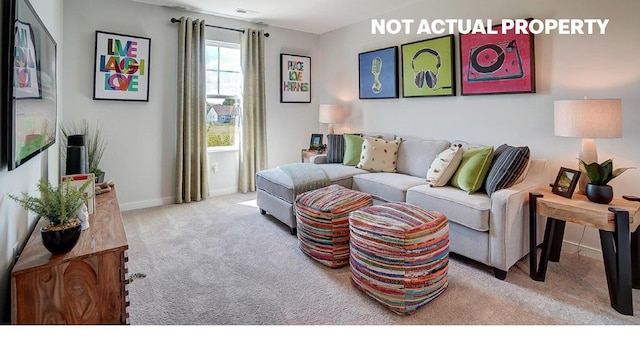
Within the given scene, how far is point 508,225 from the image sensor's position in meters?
2.24

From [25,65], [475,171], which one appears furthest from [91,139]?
[475,171]

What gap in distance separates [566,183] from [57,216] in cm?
291

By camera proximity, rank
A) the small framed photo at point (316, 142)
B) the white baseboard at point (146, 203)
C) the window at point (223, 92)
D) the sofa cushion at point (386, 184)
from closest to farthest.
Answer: the sofa cushion at point (386, 184) → the white baseboard at point (146, 203) → the window at point (223, 92) → the small framed photo at point (316, 142)

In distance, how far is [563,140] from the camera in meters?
2.75

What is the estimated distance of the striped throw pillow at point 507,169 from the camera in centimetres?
238

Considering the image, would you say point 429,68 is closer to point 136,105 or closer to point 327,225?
point 327,225

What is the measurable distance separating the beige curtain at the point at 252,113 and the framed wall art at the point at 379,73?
4.77 ft

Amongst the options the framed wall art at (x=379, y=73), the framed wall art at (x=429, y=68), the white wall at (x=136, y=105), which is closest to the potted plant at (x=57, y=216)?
the white wall at (x=136, y=105)

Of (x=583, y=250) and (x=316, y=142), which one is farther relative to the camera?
(x=316, y=142)

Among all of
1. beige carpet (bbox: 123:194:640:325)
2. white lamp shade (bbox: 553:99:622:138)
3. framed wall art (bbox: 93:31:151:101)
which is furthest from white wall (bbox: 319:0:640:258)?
framed wall art (bbox: 93:31:151:101)

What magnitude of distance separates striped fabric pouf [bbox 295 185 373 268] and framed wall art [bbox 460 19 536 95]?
168cm

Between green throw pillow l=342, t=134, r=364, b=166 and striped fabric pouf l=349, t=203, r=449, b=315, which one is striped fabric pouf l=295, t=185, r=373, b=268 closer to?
striped fabric pouf l=349, t=203, r=449, b=315

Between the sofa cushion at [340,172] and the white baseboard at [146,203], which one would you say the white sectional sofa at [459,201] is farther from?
the white baseboard at [146,203]

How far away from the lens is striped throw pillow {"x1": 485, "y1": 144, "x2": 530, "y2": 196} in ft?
7.80
